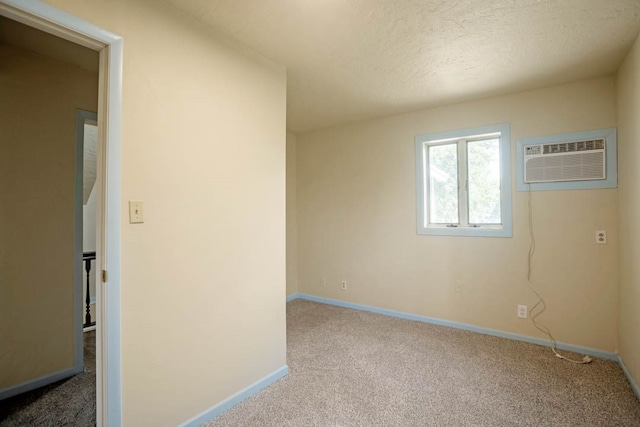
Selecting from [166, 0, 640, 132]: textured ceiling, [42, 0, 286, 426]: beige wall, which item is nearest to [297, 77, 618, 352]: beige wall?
[166, 0, 640, 132]: textured ceiling

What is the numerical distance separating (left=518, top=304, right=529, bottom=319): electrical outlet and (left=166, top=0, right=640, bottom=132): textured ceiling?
2.11m

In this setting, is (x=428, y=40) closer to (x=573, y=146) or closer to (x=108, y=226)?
(x=573, y=146)

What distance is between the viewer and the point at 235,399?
2.00 metres

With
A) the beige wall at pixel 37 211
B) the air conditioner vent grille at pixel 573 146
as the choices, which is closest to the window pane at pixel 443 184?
the air conditioner vent grille at pixel 573 146

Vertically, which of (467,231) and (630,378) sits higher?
(467,231)

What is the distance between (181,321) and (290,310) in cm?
233

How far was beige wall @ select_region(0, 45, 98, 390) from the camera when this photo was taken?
6.83 feet

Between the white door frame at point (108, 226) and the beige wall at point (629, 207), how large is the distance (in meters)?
3.15

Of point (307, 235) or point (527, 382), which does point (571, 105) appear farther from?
point (307, 235)

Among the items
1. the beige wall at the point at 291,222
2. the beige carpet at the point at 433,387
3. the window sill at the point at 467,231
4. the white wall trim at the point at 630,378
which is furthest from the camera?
the beige wall at the point at 291,222

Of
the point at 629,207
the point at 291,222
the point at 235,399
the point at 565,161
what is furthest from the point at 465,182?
the point at 235,399

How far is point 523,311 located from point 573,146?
5.26 feet

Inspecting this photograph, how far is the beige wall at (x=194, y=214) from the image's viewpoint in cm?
154

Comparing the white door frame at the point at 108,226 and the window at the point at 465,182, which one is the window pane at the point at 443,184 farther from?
the white door frame at the point at 108,226
